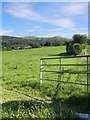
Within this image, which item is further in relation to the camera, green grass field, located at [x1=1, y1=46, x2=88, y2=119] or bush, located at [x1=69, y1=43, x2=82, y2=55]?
bush, located at [x1=69, y1=43, x2=82, y2=55]

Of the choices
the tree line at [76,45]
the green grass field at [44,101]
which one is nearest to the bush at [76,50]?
the tree line at [76,45]

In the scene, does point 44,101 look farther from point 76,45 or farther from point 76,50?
point 76,45

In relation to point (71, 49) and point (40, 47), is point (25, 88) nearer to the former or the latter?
point (71, 49)

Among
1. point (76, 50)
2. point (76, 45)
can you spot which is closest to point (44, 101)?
point (76, 50)

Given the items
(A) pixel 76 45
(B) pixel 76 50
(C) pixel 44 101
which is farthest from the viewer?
(A) pixel 76 45

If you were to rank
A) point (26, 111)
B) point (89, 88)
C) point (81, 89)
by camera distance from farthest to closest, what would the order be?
point (81, 89)
point (89, 88)
point (26, 111)

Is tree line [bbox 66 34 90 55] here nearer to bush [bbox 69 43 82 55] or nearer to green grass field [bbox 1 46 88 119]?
bush [bbox 69 43 82 55]

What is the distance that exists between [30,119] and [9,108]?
814mm

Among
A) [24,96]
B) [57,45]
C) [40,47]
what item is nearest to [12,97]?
[24,96]

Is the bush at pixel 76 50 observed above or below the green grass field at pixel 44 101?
above

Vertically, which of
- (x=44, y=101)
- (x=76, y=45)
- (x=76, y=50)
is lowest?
(x=44, y=101)

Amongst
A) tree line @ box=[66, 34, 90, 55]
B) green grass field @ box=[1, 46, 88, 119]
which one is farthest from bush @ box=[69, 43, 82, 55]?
green grass field @ box=[1, 46, 88, 119]

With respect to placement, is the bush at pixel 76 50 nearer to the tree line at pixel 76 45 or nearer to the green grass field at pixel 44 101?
the tree line at pixel 76 45

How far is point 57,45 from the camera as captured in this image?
51344 millimetres
